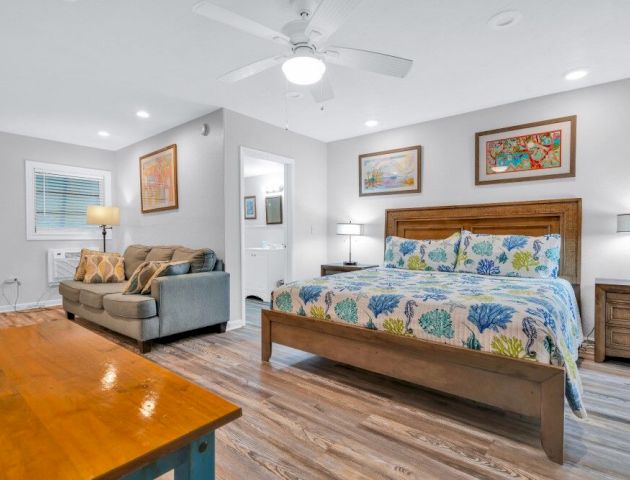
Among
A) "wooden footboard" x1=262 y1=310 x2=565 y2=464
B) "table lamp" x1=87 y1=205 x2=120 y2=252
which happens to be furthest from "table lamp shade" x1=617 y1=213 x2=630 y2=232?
"table lamp" x1=87 y1=205 x2=120 y2=252

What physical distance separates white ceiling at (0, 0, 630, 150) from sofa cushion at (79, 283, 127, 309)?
6.50ft

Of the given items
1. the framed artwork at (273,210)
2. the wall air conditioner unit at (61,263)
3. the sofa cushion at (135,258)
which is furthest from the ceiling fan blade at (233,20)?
the wall air conditioner unit at (61,263)

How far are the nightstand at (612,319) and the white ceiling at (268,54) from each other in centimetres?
185

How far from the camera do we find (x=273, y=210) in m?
6.52

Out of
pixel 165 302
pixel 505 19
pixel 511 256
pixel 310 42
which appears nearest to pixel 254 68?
pixel 310 42

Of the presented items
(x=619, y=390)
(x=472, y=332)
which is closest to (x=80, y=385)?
(x=472, y=332)

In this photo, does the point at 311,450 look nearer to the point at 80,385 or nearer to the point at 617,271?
the point at 80,385

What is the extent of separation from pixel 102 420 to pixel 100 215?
4641 millimetres

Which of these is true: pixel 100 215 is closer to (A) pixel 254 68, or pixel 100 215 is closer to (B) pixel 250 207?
(B) pixel 250 207

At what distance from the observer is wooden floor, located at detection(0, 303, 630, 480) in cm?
161

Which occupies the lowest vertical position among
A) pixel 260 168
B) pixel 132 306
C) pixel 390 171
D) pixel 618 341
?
pixel 618 341

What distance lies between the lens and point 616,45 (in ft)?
8.45

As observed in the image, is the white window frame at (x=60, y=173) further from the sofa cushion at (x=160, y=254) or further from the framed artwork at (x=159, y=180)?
the sofa cushion at (x=160, y=254)

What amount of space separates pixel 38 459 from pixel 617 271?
13.7 ft
